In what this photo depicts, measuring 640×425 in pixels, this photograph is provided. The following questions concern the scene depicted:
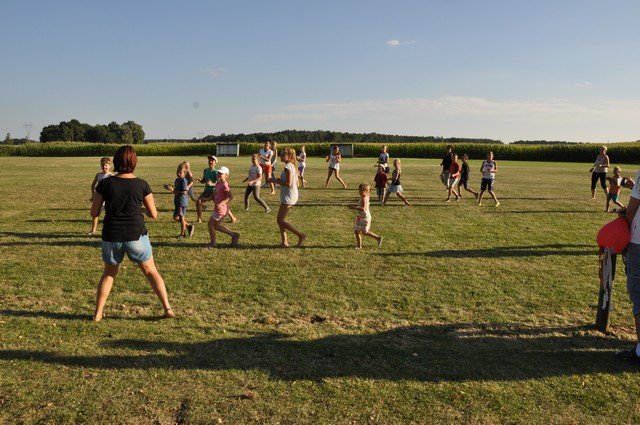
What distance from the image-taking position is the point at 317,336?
16.9ft

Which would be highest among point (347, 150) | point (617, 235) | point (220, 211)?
point (347, 150)

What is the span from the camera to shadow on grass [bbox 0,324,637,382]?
4359 millimetres

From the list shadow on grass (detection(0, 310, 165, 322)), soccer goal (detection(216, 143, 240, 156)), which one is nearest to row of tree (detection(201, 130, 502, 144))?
soccer goal (detection(216, 143, 240, 156))

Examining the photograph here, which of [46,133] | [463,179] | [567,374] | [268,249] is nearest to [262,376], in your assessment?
[567,374]

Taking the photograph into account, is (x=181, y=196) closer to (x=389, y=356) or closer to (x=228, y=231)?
(x=228, y=231)

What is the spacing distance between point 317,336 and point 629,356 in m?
3.13

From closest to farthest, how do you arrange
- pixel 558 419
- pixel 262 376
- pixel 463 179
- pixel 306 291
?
pixel 558 419 → pixel 262 376 → pixel 306 291 → pixel 463 179

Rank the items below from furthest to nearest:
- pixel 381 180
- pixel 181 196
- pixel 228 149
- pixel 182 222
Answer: pixel 228 149, pixel 381 180, pixel 182 222, pixel 181 196

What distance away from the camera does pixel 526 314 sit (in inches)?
233

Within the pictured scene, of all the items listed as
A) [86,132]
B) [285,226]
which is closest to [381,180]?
[285,226]

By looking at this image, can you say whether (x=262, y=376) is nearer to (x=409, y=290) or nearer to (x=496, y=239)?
(x=409, y=290)

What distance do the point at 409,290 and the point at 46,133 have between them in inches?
5873

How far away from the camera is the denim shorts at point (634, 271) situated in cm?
453

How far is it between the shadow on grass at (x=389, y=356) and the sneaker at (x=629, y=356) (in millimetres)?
82
